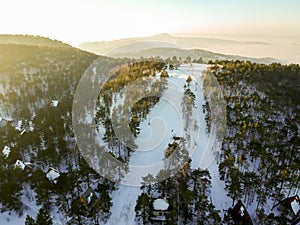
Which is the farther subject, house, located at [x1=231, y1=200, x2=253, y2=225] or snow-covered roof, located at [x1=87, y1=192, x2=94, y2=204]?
snow-covered roof, located at [x1=87, y1=192, x2=94, y2=204]

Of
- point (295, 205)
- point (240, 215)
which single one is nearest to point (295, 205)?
point (295, 205)

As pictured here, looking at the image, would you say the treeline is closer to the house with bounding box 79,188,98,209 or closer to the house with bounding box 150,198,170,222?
the house with bounding box 150,198,170,222

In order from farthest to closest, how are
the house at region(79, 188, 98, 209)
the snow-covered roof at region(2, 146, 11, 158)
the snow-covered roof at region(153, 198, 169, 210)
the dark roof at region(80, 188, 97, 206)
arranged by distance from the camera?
the snow-covered roof at region(2, 146, 11, 158) → the dark roof at region(80, 188, 97, 206) → the snow-covered roof at region(153, 198, 169, 210) → the house at region(79, 188, 98, 209)

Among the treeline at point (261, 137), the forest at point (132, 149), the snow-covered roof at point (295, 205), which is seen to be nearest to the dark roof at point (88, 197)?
the forest at point (132, 149)

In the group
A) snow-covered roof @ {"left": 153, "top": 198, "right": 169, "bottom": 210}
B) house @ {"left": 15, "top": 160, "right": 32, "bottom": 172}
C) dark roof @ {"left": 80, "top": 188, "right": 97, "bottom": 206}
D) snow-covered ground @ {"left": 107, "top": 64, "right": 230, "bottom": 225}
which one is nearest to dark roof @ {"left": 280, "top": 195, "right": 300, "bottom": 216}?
snow-covered ground @ {"left": 107, "top": 64, "right": 230, "bottom": 225}

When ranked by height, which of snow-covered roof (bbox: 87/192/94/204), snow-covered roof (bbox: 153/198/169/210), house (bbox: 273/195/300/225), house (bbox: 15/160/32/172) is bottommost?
house (bbox: 273/195/300/225)

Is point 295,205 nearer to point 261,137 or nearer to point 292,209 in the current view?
point 292,209
